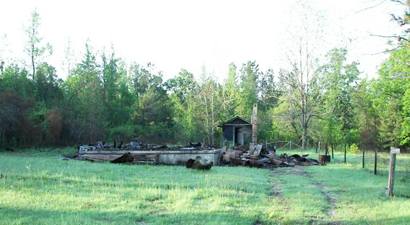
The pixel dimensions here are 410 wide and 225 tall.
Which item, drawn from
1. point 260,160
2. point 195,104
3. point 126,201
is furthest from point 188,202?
point 195,104

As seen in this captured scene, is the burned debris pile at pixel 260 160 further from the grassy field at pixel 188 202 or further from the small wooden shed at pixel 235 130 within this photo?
the small wooden shed at pixel 235 130

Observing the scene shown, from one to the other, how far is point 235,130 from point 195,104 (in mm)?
15904

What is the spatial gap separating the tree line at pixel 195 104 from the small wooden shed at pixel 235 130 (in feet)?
19.4

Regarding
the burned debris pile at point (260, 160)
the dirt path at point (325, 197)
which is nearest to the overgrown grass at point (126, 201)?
the dirt path at point (325, 197)

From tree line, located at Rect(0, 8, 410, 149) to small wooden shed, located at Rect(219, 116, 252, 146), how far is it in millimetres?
5916

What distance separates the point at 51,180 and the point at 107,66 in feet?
153

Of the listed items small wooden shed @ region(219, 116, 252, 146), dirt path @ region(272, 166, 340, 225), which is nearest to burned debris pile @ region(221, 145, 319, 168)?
dirt path @ region(272, 166, 340, 225)

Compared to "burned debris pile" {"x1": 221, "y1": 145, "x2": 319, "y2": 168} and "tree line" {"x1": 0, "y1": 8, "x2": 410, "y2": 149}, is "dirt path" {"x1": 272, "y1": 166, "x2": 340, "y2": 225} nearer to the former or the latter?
"burned debris pile" {"x1": 221, "y1": 145, "x2": 319, "y2": 168}

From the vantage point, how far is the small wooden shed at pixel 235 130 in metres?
38.9

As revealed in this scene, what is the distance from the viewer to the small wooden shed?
128 feet

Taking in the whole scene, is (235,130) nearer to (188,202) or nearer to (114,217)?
(188,202)

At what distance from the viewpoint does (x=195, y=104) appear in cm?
5472

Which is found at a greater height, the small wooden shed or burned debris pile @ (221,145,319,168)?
the small wooden shed

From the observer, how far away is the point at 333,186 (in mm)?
15258
